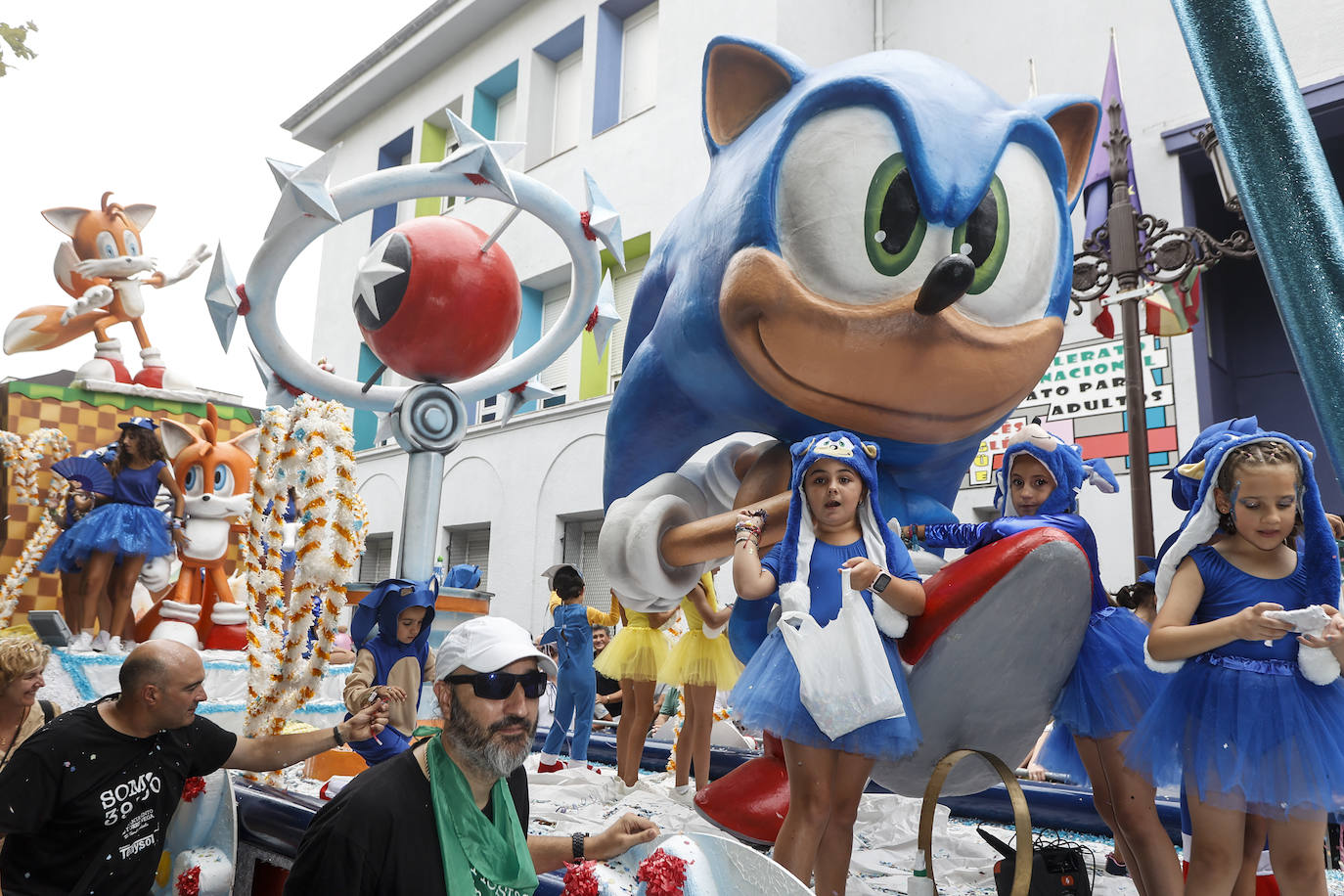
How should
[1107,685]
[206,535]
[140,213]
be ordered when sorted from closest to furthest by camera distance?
1. [1107,685]
2. [206,535]
3. [140,213]

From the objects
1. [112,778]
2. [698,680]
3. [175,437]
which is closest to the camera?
[112,778]

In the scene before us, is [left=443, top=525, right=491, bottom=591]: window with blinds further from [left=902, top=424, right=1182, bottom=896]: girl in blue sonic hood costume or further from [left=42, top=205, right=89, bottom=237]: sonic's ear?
[left=902, top=424, right=1182, bottom=896]: girl in blue sonic hood costume

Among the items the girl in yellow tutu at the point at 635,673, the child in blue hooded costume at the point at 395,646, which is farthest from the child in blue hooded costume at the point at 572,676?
the child in blue hooded costume at the point at 395,646

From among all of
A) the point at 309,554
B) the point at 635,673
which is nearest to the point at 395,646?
the point at 309,554

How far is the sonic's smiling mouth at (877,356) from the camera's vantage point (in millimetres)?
2447

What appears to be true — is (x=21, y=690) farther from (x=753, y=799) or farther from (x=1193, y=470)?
(x=1193, y=470)

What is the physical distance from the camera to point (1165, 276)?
18.7ft

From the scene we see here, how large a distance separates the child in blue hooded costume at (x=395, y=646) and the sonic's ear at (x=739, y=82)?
2.22 m

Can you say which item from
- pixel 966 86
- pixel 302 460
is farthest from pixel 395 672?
pixel 966 86

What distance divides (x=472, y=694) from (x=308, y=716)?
3992mm

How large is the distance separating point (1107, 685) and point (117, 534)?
5.15m

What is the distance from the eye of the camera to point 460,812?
1.92 metres

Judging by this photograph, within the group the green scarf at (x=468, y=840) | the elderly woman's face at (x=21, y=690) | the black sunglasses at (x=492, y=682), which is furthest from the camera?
the elderly woman's face at (x=21, y=690)

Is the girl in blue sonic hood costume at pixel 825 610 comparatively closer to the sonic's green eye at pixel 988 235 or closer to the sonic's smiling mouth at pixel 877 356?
the sonic's smiling mouth at pixel 877 356
